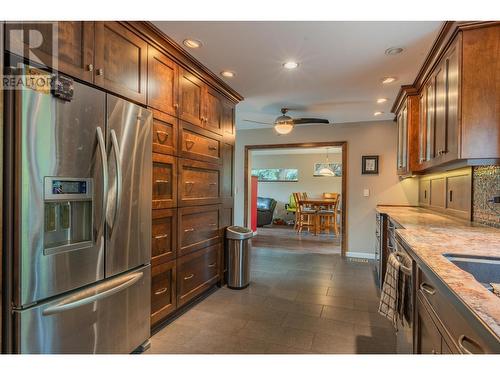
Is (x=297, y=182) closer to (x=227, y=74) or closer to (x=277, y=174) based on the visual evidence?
(x=277, y=174)

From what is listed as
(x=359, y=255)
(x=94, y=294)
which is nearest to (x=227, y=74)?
(x=94, y=294)

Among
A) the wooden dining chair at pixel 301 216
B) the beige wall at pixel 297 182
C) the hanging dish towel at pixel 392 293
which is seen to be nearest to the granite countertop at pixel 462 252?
the hanging dish towel at pixel 392 293

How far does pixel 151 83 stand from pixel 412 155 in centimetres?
289

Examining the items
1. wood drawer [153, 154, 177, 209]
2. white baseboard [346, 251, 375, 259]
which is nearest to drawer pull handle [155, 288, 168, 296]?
wood drawer [153, 154, 177, 209]

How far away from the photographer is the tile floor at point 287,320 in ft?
6.67

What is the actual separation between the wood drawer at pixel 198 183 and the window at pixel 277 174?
677cm

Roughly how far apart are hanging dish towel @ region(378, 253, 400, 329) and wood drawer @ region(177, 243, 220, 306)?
1.65 meters

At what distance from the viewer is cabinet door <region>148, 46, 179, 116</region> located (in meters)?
2.08

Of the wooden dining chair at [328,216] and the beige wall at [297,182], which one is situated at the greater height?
the beige wall at [297,182]

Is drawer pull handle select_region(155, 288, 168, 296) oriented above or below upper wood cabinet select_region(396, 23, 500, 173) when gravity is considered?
below

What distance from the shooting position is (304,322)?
240 cm

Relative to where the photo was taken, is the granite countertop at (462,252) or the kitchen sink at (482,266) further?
the kitchen sink at (482,266)

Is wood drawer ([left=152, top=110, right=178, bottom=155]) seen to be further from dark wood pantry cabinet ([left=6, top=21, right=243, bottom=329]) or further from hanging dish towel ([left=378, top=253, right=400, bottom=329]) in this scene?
hanging dish towel ([left=378, top=253, right=400, bottom=329])

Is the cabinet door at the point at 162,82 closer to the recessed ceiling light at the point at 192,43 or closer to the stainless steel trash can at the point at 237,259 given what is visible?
the recessed ceiling light at the point at 192,43
